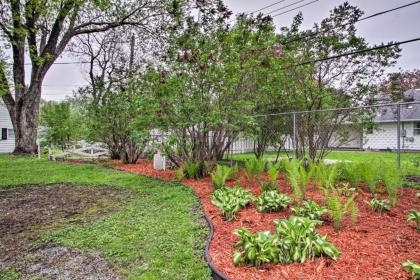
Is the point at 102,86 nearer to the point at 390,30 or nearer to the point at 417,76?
the point at 390,30

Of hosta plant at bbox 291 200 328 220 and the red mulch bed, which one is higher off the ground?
hosta plant at bbox 291 200 328 220

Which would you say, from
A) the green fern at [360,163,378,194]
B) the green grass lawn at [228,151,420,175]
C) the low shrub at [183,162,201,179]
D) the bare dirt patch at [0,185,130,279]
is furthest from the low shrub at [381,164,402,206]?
the low shrub at [183,162,201,179]

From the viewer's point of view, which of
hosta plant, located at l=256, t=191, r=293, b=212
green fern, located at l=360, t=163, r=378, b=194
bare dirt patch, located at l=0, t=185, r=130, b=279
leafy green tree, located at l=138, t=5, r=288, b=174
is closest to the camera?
bare dirt patch, located at l=0, t=185, r=130, b=279

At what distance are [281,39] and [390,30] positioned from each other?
15.6 ft

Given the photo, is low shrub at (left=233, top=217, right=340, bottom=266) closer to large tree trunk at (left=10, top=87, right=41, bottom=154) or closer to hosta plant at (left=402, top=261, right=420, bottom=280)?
hosta plant at (left=402, top=261, right=420, bottom=280)

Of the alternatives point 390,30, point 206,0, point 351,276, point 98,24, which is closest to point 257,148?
point 206,0

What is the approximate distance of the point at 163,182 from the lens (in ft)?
20.6

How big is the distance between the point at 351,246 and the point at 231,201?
5.38 feet

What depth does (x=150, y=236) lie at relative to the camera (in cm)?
313

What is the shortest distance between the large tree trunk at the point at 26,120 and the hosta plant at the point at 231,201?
43.4ft

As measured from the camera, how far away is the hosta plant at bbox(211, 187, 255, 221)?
11.6 feet

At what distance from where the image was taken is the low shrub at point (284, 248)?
2.26 meters

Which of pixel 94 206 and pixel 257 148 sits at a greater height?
pixel 257 148

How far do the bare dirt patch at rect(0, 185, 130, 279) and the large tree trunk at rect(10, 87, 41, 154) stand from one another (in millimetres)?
9208
